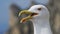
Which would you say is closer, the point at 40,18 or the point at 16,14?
the point at 40,18

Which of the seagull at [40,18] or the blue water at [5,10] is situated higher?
the blue water at [5,10]

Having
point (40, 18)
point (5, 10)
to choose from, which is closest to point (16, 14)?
point (5, 10)

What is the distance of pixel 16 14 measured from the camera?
5.49 feet

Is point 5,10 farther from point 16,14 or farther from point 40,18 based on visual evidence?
point 40,18

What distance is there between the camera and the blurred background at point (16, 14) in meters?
1.60

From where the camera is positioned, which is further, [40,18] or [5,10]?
[5,10]

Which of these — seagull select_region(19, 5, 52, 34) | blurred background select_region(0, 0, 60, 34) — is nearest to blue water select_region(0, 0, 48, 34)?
blurred background select_region(0, 0, 60, 34)

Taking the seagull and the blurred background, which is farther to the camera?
the blurred background

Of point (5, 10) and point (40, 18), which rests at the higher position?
point (5, 10)

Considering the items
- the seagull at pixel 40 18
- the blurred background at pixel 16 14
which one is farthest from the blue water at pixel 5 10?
the seagull at pixel 40 18

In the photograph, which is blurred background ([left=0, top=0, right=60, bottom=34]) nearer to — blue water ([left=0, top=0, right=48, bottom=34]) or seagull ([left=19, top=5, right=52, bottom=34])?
blue water ([left=0, top=0, right=48, bottom=34])

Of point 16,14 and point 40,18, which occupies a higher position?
point 16,14

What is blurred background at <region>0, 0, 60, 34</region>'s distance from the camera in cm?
160

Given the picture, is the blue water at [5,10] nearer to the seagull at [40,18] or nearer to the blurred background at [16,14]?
the blurred background at [16,14]
